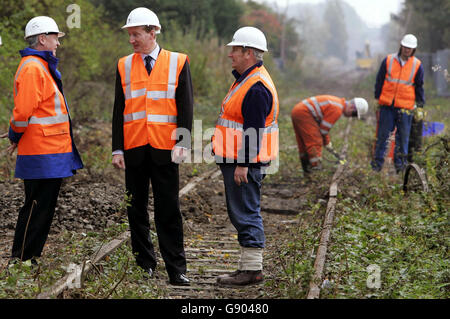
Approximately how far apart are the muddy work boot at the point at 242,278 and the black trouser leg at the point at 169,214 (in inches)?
14.6

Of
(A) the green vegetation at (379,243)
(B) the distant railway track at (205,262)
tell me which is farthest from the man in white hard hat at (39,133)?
(A) the green vegetation at (379,243)

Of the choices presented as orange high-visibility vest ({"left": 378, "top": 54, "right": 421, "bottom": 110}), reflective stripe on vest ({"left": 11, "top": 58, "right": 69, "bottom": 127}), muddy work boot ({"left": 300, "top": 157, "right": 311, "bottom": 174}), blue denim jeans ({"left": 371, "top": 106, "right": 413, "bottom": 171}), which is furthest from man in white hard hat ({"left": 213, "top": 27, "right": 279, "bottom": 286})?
orange high-visibility vest ({"left": 378, "top": 54, "right": 421, "bottom": 110})

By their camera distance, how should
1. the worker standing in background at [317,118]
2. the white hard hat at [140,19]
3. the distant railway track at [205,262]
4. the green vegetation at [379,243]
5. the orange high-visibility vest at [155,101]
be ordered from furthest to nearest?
the worker standing in background at [317,118], the orange high-visibility vest at [155,101], the white hard hat at [140,19], the green vegetation at [379,243], the distant railway track at [205,262]

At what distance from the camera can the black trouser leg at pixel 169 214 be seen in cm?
546

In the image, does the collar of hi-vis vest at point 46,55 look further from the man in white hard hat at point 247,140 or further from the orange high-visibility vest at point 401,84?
the orange high-visibility vest at point 401,84

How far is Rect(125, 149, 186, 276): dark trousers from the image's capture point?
215 inches

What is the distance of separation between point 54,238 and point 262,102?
2.97 meters

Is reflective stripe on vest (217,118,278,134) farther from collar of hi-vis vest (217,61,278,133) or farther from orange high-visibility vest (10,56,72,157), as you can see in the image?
orange high-visibility vest (10,56,72,157)

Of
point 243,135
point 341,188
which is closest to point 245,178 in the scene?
point 243,135

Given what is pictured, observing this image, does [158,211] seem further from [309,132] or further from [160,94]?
[309,132]

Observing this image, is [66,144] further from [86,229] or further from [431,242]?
[431,242]

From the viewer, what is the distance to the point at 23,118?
5363mm

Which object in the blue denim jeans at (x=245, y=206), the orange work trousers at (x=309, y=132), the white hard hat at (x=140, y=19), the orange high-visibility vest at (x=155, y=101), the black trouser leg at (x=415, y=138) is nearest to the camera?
the white hard hat at (x=140, y=19)

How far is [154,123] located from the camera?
5.33 metres
